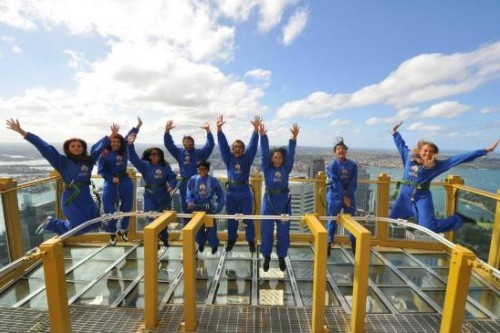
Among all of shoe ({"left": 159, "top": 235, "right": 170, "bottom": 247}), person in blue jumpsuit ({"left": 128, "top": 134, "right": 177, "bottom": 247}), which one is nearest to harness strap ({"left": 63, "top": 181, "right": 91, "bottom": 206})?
person in blue jumpsuit ({"left": 128, "top": 134, "right": 177, "bottom": 247})

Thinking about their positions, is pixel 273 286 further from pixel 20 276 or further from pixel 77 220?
pixel 20 276

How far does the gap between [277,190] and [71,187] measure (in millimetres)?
3276

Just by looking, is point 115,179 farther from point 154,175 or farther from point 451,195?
point 451,195

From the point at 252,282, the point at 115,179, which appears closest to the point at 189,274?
the point at 252,282

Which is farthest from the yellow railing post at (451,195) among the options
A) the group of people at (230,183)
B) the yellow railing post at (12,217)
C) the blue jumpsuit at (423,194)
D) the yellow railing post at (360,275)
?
the yellow railing post at (12,217)

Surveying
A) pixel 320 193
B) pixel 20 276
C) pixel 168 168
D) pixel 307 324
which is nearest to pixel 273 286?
pixel 307 324

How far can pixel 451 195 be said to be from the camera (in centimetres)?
593

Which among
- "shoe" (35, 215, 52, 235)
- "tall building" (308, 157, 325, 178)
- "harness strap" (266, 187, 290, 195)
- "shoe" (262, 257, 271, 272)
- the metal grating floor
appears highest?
"tall building" (308, 157, 325, 178)

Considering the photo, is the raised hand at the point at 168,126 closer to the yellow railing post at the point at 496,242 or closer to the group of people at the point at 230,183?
the group of people at the point at 230,183

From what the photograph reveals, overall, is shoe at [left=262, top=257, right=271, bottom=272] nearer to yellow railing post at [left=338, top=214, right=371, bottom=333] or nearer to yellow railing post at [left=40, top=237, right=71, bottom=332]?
yellow railing post at [left=338, top=214, right=371, bottom=333]

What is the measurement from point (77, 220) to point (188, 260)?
270cm

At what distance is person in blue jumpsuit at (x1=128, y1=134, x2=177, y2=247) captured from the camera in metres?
5.61

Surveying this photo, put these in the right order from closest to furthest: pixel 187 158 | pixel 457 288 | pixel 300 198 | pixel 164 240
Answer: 1. pixel 457 288
2. pixel 300 198
3. pixel 164 240
4. pixel 187 158

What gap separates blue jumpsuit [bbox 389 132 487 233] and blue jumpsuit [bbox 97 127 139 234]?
5.03m
